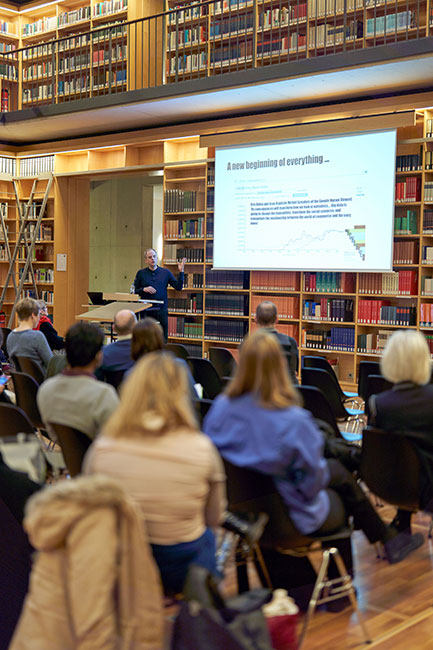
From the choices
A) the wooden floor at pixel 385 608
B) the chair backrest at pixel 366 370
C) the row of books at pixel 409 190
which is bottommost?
the wooden floor at pixel 385 608

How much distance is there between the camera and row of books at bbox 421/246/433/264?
7805 mm

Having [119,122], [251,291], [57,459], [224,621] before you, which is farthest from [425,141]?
[224,621]

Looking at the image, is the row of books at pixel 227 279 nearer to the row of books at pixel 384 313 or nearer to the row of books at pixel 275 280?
the row of books at pixel 275 280

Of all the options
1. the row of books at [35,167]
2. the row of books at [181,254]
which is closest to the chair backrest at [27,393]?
the row of books at [181,254]

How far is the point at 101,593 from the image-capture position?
5.65 ft

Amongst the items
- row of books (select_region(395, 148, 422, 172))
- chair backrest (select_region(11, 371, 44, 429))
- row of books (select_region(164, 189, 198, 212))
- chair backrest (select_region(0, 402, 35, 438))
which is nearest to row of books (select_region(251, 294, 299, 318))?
row of books (select_region(164, 189, 198, 212))

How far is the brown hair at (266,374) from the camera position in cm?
242

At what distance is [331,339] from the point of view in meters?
8.59

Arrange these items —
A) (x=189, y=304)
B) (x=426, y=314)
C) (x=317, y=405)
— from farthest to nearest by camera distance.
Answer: (x=189, y=304) < (x=426, y=314) < (x=317, y=405)

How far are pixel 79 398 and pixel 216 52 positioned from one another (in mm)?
7625

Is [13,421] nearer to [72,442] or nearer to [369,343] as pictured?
[72,442]

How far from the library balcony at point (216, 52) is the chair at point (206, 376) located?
12.0 feet

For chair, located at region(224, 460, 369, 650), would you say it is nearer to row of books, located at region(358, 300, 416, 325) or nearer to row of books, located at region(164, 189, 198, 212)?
row of books, located at region(358, 300, 416, 325)

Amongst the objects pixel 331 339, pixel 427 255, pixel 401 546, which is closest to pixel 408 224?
pixel 427 255
